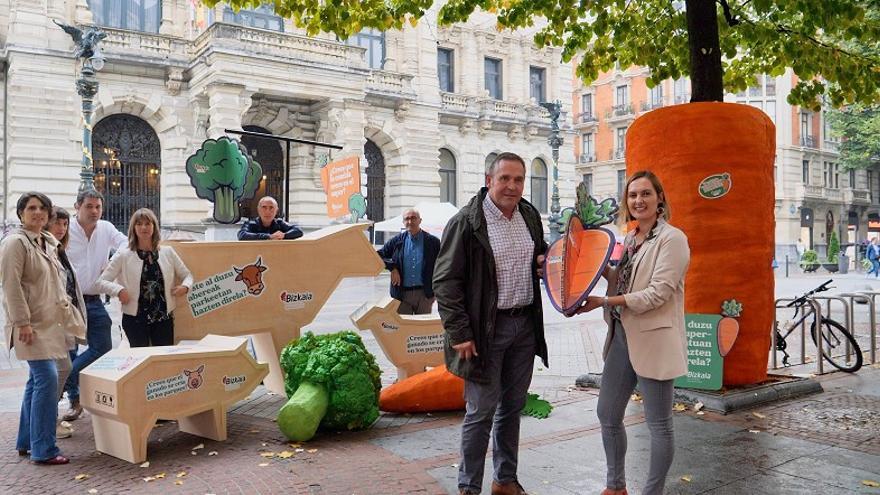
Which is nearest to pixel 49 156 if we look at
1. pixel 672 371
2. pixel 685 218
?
pixel 685 218

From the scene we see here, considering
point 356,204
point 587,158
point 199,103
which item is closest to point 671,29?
point 356,204

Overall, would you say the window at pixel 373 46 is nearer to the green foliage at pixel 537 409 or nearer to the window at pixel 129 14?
the window at pixel 129 14

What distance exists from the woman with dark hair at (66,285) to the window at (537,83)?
30.2 metres

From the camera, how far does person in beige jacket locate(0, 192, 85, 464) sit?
15.8 ft

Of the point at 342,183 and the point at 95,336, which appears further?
the point at 342,183

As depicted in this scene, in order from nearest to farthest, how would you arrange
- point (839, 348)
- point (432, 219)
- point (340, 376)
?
point (340, 376) → point (839, 348) → point (432, 219)

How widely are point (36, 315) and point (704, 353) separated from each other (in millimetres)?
5528

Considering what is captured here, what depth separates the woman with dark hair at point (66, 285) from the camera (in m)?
5.36

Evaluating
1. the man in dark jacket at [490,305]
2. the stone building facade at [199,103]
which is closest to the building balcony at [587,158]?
the stone building facade at [199,103]

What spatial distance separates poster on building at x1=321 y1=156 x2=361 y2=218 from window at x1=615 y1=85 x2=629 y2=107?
3734 cm

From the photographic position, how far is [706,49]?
22.4 ft

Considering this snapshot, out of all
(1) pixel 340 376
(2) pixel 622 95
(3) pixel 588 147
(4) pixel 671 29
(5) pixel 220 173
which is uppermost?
(2) pixel 622 95

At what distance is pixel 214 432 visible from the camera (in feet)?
18.1

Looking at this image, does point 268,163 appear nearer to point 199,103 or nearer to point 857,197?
point 199,103
